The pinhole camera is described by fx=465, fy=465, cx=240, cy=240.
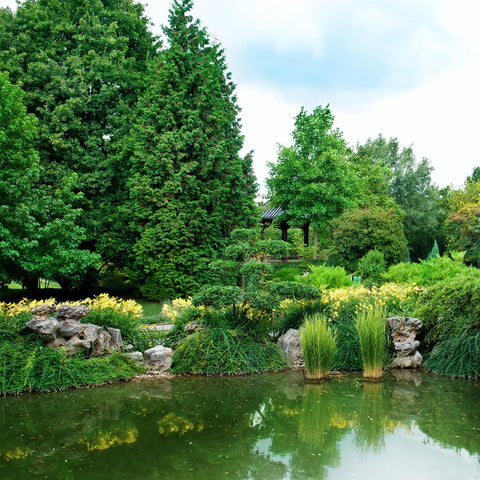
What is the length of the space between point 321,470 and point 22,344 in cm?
471

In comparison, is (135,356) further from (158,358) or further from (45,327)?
(45,327)

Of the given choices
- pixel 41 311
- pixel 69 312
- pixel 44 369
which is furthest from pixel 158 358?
pixel 41 311

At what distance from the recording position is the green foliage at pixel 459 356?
22.6 feet

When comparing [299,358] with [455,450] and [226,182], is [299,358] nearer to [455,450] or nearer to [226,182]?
[455,450]

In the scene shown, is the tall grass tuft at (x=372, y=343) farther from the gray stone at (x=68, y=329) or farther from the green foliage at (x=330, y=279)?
the gray stone at (x=68, y=329)

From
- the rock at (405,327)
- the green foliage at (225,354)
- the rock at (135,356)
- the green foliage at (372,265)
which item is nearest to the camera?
the green foliage at (225,354)

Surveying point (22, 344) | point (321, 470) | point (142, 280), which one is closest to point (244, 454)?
point (321, 470)

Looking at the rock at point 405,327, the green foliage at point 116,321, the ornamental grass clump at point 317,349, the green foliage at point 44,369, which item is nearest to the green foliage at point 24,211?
the green foliage at point 116,321

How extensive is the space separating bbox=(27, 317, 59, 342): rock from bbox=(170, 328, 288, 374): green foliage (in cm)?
185

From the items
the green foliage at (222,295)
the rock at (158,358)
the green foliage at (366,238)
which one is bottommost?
the rock at (158,358)

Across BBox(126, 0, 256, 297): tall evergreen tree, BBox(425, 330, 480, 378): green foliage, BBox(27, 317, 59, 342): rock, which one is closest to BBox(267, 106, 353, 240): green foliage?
BBox(126, 0, 256, 297): tall evergreen tree

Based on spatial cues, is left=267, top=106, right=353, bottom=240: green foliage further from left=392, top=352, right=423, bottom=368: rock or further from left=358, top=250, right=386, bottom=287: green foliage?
left=392, top=352, right=423, bottom=368: rock

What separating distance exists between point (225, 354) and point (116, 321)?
6.35ft

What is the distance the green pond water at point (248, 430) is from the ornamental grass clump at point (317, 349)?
0.75 ft
